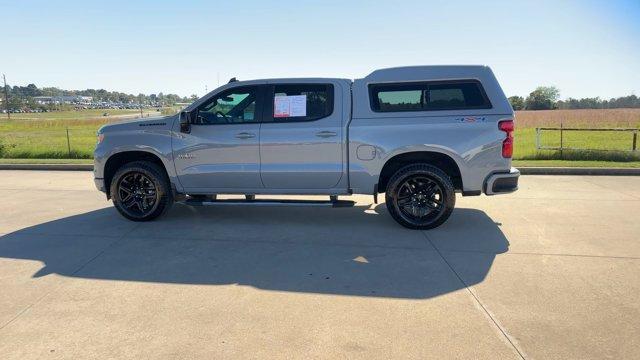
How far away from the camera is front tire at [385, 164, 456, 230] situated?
5652mm

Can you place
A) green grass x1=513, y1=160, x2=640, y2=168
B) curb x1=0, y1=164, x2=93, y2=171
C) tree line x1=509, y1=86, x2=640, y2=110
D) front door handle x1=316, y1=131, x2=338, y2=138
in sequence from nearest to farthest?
1. front door handle x1=316, y1=131, x2=338, y2=138
2. green grass x1=513, y1=160, x2=640, y2=168
3. curb x1=0, y1=164, x2=93, y2=171
4. tree line x1=509, y1=86, x2=640, y2=110

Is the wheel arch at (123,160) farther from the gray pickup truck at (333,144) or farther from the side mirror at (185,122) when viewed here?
the side mirror at (185,122)

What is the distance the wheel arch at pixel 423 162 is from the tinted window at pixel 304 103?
107 cm

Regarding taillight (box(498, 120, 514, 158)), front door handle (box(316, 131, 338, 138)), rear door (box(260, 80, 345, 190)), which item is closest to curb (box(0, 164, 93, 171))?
rear door (box(260, 80, 345, 190))

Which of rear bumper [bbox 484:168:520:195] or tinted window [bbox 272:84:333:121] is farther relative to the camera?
tinted window [bbox 272:84:333:121]

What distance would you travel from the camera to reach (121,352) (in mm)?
2980

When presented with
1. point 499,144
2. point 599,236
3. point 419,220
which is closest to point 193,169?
point 419,220

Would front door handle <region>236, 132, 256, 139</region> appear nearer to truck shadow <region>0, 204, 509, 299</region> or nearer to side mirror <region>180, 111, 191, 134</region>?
side mirror <region>180, 111, 191, 134</region>

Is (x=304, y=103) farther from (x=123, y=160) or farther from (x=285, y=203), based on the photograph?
(x=123, y=160)

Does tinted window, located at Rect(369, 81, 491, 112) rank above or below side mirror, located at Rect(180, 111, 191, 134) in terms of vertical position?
above

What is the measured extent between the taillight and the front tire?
76 cm

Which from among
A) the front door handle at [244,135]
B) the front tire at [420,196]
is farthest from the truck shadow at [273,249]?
the front door handle at [244,135]

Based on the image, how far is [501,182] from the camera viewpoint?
18.4 feet

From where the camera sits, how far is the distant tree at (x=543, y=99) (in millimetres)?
76438
